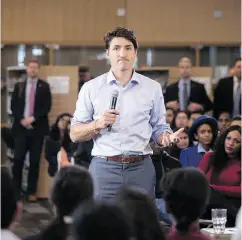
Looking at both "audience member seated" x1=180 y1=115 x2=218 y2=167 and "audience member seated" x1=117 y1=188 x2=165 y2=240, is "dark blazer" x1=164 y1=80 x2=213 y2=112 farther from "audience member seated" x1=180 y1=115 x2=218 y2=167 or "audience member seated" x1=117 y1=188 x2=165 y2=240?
"audience member seated" x1=117 y1=188 x2=165 y2=240

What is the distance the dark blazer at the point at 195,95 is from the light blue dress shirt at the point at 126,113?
14.1 feet

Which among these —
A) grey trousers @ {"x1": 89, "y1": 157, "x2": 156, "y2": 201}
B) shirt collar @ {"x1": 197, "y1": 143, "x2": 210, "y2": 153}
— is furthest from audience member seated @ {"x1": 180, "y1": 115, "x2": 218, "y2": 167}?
grey trousers @ {"x1": 89, "y1": 157, "x2": 156, "y2": 201}

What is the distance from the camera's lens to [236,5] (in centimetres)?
885

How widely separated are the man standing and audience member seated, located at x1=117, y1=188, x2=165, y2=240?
35.8 inches

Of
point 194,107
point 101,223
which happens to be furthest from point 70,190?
point 194,107

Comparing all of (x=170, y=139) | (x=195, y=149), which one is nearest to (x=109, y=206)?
(x=170, y=139)

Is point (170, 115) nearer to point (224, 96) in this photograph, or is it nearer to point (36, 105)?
point (224, 96)

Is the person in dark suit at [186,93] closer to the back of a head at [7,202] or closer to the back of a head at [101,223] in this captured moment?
the back of a head at [7,202]

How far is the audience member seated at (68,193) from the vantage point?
2.29 metres

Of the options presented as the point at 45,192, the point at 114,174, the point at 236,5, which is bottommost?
the point at 45,192

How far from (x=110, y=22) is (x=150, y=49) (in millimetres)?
643

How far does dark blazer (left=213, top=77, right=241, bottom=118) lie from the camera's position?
7.66m

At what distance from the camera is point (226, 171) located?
4688 mm

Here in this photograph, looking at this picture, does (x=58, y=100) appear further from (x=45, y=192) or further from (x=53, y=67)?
(x=45, y=192)
